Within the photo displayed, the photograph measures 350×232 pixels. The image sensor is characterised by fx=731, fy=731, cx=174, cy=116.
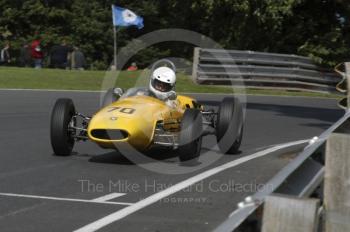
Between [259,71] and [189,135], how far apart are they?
64.0 feet

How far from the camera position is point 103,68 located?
51.6 metres

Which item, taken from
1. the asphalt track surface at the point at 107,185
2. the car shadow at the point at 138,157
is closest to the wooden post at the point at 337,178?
the asphalt track surface at the point at 107,185

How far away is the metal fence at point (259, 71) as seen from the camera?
27.7m

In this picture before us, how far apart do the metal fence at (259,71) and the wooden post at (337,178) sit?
74.6 feet

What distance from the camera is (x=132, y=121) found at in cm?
910

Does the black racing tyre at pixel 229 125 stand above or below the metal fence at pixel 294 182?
below

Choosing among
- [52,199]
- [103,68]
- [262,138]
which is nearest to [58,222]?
[52,199]

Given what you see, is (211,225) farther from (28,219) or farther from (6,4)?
(6,4)

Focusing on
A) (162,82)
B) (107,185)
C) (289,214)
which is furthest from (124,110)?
(289,214)

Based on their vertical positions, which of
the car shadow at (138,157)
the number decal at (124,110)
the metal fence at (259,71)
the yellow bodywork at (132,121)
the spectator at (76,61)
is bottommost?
the spectator at (76,61)

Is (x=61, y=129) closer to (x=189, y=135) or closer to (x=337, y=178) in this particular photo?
(x=189, y=135)

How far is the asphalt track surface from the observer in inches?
247

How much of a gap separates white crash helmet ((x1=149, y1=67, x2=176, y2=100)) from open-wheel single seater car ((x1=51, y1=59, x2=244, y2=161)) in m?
0.12

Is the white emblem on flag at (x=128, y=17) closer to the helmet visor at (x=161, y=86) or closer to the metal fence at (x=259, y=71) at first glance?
the metal fence at (x=259, y=71)
